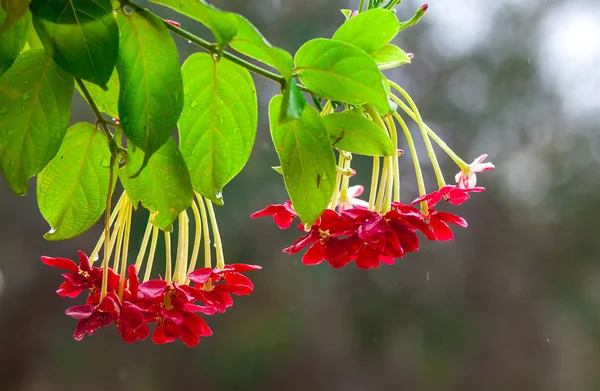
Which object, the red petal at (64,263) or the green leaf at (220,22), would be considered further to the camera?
the red petal at (64,263)

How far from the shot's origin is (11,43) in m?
0.29

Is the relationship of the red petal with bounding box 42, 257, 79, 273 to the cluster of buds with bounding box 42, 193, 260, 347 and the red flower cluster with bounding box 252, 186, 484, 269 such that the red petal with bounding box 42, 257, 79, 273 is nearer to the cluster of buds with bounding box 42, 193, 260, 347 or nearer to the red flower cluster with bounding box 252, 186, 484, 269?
the cluster of buds with bounding box 42, 193, 260, 347

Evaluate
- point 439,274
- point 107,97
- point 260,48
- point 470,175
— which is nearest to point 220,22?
point 260,48

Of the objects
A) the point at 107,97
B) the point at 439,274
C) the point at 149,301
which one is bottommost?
the point at 149,301

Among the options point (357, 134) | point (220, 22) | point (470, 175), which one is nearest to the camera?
point (220, 22)

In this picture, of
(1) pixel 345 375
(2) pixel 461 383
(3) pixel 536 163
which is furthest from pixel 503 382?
(3) pixel 536 163

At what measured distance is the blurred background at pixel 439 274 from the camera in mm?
2396

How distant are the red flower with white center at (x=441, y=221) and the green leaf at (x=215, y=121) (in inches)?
5.3

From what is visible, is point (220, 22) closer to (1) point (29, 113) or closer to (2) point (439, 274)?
(1) point (29, 113)

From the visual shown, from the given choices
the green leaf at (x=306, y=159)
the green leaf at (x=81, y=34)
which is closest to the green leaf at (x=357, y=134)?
the green leaf at (x=306, y=159)

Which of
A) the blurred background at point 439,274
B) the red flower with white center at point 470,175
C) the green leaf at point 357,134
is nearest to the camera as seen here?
the green leaf at point 357,134

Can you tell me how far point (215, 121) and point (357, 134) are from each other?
0.25 ft

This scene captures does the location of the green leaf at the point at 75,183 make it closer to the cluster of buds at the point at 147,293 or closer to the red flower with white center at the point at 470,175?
the cluster of buds at the point at 147,293

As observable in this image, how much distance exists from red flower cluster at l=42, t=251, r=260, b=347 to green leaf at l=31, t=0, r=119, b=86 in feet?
0.46
